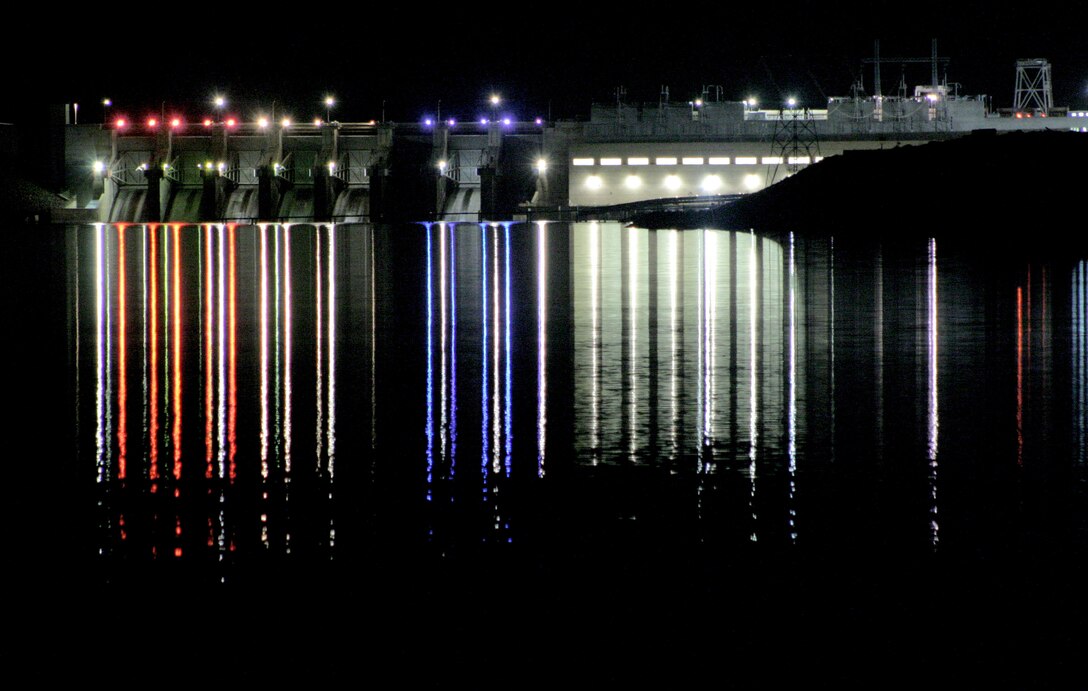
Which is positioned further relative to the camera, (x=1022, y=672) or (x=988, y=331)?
(x=988, y=331)

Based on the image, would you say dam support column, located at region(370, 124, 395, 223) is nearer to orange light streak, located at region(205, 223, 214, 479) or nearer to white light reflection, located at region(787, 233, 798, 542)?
orange light streak, located at region(205, 223, 214, 479)

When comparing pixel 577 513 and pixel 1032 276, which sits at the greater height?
pixel 1032 276

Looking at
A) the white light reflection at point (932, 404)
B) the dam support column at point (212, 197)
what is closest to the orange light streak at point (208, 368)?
the white light reflection at point (932, 404)

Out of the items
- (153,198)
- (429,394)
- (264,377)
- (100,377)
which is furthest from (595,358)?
(153,198)

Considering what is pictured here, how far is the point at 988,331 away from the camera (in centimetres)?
1459

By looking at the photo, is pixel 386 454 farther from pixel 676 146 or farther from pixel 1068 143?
pixel 676 146

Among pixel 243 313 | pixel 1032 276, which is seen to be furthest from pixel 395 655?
pixel 1032 276

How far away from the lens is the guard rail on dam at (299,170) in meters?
82.4

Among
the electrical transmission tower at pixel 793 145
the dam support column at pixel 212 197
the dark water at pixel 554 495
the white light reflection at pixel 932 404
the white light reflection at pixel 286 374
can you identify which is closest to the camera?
the dark water at pixel 554 495

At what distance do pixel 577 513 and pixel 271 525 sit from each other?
4.86 feet

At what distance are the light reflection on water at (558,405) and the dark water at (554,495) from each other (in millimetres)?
39

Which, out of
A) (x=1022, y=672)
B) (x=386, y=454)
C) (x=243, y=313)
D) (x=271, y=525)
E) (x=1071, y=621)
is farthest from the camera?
(x=243, y=313)

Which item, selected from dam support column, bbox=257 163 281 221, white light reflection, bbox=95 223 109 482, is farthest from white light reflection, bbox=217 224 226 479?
dam support column, bbox=257 163 281 221

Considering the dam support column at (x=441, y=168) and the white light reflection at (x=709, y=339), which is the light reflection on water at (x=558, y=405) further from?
the dam support column at (x=441, y=168)
